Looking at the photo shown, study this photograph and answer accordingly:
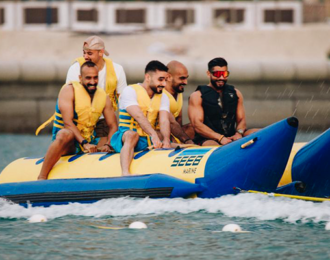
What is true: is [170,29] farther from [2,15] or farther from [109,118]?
[109,118]

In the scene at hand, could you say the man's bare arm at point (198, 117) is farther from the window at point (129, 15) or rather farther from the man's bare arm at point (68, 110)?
the window at point (129, 15)

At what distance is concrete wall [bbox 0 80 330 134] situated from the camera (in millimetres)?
14977

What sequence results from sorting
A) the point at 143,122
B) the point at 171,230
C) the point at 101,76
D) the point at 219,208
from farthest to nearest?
1. the point at 101,76
2. the point at 143,122
3. the point at 219,208
4. the point at 171,230

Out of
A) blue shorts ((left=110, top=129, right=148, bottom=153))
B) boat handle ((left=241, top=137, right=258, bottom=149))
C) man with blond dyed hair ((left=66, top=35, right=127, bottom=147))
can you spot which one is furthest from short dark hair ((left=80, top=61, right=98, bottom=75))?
boat handle ((left=241, top=137, right=258, bottom=149))

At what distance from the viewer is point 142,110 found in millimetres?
7363

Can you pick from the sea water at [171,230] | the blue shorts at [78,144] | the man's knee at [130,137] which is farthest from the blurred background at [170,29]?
the sea water at [171,230]

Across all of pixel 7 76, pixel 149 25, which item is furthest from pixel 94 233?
pixel 149 25

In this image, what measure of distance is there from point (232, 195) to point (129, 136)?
3.62 ft

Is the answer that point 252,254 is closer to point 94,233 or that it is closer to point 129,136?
point 94,233

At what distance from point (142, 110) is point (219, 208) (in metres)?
1.27

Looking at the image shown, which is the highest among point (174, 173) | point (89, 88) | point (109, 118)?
point (89, 88)

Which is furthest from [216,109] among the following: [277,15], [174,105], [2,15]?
[277,15]

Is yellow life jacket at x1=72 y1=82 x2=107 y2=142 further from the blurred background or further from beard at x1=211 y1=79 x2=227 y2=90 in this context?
the blurred background

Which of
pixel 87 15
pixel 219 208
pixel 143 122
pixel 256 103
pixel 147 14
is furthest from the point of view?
pixel 87 15
